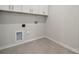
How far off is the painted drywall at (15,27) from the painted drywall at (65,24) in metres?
0.49

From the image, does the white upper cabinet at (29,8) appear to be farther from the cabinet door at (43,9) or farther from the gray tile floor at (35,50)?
the gray tile floor at (35,50)

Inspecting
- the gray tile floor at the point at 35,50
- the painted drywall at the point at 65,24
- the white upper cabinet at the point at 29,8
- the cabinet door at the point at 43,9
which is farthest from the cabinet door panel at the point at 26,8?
the gray tile floor at the point at 35,50

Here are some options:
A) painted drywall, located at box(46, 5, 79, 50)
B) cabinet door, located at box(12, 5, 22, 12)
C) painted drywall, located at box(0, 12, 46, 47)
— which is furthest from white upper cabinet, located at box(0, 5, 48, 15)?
painted drywall, located at box(46, 5, 79, 50)

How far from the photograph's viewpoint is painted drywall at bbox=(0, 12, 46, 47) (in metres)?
1.70

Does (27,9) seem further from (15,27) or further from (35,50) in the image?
(35,50)

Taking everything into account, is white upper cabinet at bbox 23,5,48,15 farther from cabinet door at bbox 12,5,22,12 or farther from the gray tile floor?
the gray tile floor

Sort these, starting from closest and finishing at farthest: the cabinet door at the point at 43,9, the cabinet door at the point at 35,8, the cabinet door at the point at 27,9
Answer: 1. the cabinet door at the point at 27,9
2. the cabinet door at the point at 35,8
3. the cabinet door at the point at 43,9

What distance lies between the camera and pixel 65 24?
1913 millimetres

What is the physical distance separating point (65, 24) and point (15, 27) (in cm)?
127

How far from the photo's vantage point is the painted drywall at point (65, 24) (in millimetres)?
1643

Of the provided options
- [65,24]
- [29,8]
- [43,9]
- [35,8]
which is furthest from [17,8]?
[65,24]

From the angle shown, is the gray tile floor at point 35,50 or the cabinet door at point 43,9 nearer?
the gray tile floor at point 35,50

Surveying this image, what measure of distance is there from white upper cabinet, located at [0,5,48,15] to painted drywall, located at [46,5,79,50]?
0.78 ft

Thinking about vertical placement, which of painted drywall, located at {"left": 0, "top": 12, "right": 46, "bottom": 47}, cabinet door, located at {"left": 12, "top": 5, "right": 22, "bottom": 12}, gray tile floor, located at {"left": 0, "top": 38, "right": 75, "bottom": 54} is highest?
cabinet door, located at {"left": 12, "top": 5, "right": 22, "bottom": 12}
